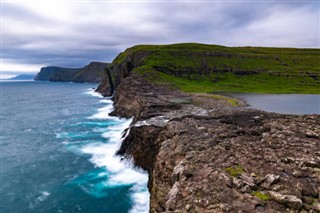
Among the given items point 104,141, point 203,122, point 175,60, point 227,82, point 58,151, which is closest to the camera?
point 203,122

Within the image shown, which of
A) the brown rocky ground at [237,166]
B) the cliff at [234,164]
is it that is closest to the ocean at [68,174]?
the cliff at [234,164]

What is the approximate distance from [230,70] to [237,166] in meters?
128

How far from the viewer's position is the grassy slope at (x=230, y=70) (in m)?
114

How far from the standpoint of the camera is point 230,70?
139750 mm

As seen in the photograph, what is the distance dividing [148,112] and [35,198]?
24.8 meters

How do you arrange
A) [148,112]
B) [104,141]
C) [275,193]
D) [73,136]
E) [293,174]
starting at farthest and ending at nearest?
1. [73,136]
2. [104,141]
3. [148,112]
4. [293,174]
5. [275,193]

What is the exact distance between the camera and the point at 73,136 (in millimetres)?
65875

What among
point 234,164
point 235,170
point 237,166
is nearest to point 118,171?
point 234,164

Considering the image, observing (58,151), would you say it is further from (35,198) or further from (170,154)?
(170,154)

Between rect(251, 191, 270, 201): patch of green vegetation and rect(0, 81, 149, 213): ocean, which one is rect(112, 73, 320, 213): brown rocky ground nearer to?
rect(251, 191, 270, 201): patch of green vegetation

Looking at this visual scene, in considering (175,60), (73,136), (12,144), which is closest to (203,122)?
(73,136)

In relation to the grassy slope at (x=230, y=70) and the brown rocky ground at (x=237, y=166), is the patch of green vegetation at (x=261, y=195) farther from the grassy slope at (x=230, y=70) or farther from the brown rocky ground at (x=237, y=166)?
the grassy slope at (x=230, y=70)

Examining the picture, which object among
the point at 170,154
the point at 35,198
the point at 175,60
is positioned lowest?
the point at 35,198

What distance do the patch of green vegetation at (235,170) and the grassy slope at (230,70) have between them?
266 ft
